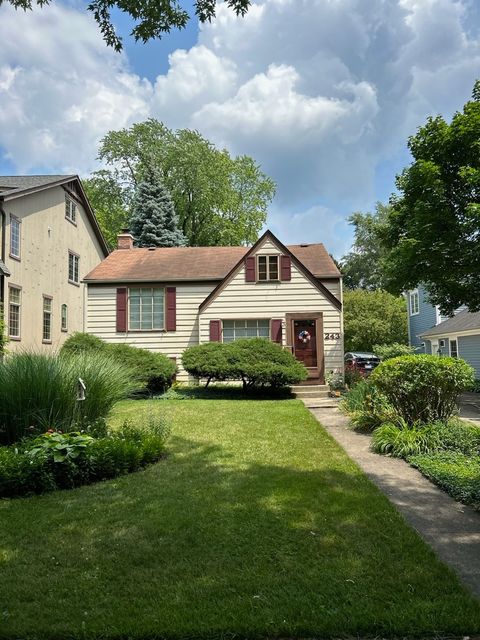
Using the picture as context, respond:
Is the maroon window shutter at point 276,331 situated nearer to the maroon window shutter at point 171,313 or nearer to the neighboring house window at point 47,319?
the maroon window shutter at point 171,313

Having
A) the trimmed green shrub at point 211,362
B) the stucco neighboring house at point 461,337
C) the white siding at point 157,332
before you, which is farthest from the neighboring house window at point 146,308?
the stucco neighboring house at point 461,337

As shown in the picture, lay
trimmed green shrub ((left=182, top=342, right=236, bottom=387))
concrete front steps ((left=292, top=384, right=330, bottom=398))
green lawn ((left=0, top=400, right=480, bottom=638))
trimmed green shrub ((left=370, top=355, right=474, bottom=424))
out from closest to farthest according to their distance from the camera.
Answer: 1. green lawn ((left=0, top=400, right=480, bottom=638))
2. trimmed green shrub ((left=370, top=355, right=474, bottom=424))
3. trimmed green shrub ((left=182, top=342, right=236, bottom=387))
4. concrete front steps ((left=292, top=384, right=330, bottom=398))

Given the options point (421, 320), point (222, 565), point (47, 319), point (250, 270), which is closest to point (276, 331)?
point (250, 270)

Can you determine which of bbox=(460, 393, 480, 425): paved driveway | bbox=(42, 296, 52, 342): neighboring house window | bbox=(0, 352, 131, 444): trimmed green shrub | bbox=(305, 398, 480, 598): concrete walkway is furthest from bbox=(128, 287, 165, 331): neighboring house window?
bbox=(305, 398, 480, 598): concrete walkway

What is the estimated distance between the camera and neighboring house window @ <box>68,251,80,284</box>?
2052 cm

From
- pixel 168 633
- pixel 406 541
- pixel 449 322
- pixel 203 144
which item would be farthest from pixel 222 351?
pixel 203 144

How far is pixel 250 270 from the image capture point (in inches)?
658

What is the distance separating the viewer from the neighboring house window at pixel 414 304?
26828 millimetres

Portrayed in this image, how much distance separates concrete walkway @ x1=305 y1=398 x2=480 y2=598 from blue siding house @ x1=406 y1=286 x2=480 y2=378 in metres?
12.8

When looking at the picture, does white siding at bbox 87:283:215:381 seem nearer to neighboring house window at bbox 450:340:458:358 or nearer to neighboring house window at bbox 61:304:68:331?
neighboring house window at bbox 61:304:68:331

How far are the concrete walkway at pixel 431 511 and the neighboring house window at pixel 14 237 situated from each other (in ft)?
45.7

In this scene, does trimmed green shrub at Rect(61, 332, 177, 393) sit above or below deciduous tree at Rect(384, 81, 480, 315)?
below

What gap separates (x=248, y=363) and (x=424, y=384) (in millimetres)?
6314

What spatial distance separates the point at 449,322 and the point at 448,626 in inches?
830
